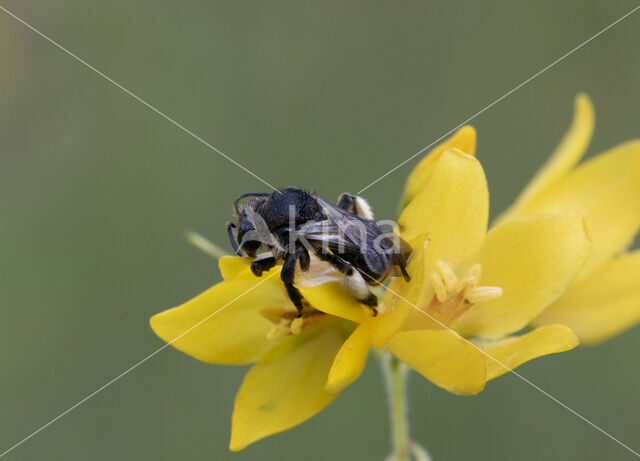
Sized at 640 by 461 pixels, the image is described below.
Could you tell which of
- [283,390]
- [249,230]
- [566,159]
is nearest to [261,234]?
[249,230]

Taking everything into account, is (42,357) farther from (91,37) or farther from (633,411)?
(633,411)

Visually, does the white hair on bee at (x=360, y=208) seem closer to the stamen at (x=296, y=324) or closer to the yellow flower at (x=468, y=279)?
the yellow flower at (x=468, y=279)

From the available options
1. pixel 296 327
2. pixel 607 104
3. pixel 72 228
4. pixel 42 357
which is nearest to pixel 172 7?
pixel 72 228

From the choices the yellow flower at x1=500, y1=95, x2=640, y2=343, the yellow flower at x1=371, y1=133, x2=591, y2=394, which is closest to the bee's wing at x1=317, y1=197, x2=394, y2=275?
the yellow flower at x1=371, y1=133, x2=591, y2=394

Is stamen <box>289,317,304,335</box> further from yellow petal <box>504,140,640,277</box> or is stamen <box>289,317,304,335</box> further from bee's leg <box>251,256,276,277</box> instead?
yellow petal <box>504,140,640,277</box>

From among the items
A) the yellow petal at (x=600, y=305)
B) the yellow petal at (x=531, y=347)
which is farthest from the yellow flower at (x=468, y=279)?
the yellow petal at (x=600, y=305)
